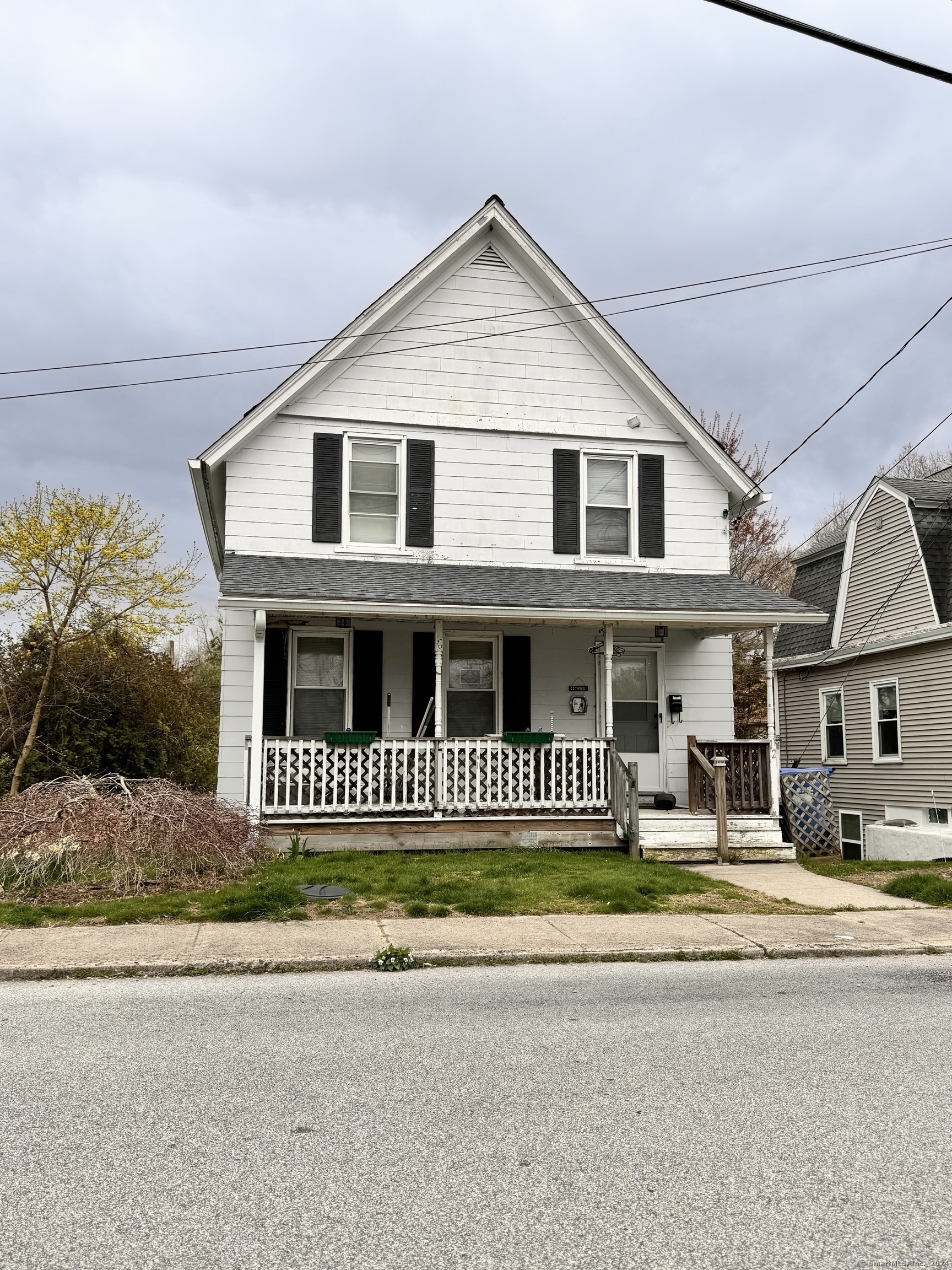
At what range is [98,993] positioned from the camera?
652 cm

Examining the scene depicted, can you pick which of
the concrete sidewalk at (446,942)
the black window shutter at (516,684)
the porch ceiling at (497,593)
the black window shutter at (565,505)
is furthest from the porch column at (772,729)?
the concrete sidewalk at (446,942)

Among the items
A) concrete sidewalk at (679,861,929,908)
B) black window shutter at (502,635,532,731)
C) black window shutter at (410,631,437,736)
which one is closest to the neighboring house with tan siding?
concrete sidewalk at (679,861,929,908)

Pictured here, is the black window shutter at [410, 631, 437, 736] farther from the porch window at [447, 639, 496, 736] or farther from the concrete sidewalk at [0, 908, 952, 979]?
the concrete sidewalk at [0, 908, 952, 979]

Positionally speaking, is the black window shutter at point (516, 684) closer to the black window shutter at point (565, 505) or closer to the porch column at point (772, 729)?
the black window shutter at point (565, 505)

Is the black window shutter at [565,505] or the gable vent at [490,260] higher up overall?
the gable vent at [490,260]

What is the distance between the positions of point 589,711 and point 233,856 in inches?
261

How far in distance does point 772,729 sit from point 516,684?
379 centimetres

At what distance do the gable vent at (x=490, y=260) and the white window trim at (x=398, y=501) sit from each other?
3.17m

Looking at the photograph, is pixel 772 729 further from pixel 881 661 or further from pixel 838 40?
pixel 838 40

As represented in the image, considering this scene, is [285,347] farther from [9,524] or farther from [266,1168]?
[266,1168]

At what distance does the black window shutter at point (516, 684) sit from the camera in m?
15.2

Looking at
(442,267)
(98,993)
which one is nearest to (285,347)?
(442,267)

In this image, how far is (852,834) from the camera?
71.6ft

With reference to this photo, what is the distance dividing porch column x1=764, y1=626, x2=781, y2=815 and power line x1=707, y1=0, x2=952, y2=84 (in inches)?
313
